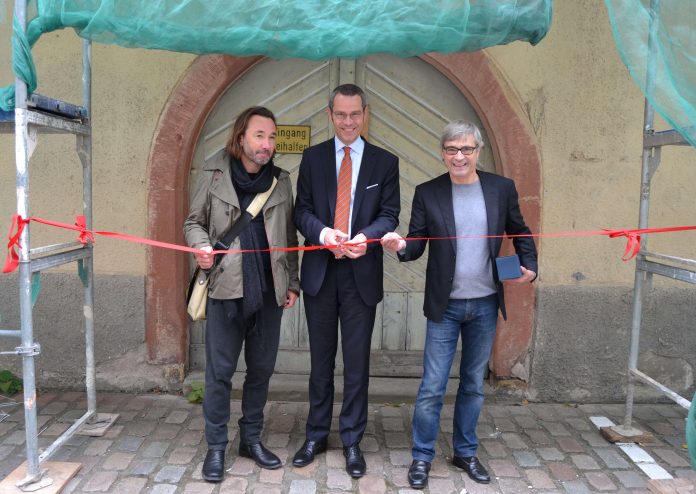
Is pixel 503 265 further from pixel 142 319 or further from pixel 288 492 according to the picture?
pixel 142 319

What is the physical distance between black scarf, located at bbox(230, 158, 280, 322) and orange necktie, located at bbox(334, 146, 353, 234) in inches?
15.5

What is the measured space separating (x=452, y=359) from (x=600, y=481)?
1.11 m

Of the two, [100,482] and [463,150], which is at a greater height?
[463,150]

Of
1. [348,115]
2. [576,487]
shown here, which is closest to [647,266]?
[576,487]

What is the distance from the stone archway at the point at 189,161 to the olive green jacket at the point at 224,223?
126 centimetres

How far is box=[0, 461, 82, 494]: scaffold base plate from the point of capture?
3.21 meters

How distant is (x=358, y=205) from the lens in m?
3.39

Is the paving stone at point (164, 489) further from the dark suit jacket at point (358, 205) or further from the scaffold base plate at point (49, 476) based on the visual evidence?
the dark suit jacket at point (358, 205)

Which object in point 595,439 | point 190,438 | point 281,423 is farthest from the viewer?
point 281,423

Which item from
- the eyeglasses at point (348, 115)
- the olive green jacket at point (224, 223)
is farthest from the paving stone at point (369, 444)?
the eyeglasses at point (348, 115)

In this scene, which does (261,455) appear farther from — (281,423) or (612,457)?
(612,457)

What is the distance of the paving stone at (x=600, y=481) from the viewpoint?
3445mm

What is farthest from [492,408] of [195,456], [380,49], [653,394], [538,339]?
[380,49]

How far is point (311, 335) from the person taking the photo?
11.5 ft
